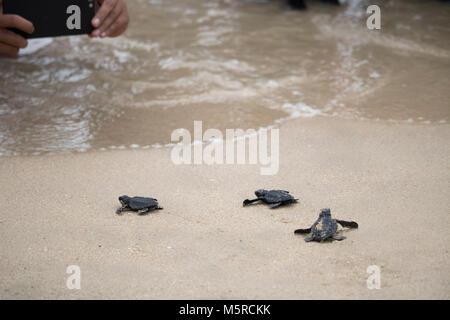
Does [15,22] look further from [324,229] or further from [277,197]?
[324,229]

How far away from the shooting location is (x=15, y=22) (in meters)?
2.79

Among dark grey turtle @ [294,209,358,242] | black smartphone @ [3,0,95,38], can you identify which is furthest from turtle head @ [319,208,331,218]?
black smartphone @ [3,0,95,38]

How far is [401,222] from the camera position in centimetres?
192

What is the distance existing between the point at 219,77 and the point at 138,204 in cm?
204

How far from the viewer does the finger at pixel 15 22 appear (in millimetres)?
2781

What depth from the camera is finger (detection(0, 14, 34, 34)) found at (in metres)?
2.78

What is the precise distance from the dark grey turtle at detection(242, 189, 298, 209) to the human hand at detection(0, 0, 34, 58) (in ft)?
5.73

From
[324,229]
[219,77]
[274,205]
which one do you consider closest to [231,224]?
[274,205]

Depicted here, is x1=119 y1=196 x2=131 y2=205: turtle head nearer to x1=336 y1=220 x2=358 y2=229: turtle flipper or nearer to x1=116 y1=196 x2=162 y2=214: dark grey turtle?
x1=116 y1=196 x2=162 y2=214: dark grey turtle

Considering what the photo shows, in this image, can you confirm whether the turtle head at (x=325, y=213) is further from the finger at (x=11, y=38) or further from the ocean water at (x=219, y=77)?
the finger at (x=11, y=38)

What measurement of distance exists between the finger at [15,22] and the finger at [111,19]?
47 cm

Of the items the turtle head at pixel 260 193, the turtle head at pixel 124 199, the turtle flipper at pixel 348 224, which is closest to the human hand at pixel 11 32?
the turtle head at pixel 124 199
